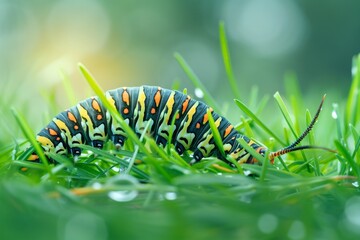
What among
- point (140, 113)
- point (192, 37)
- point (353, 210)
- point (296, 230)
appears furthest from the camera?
point (192, 37)

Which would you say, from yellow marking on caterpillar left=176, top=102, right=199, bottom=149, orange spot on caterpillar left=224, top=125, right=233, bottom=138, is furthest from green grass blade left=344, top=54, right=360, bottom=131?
yellow marking on caterpillar left=176, top=102, right=199, bottom=149

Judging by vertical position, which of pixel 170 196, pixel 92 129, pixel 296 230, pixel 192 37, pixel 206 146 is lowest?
pixel 296 230

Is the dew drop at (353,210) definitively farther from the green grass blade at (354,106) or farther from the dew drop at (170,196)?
the green grass blade at (354,106)

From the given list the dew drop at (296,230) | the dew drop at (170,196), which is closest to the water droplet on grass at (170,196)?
the dew drop at (170,196)

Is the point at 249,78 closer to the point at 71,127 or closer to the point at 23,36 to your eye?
the point at 23,36

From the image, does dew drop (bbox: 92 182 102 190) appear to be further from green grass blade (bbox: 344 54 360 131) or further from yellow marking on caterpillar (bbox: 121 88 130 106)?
green grass blade (bbox: 344 54 360 131)

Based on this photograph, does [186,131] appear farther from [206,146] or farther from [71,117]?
[71,117]

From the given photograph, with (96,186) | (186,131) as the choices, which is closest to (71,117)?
(186,131)

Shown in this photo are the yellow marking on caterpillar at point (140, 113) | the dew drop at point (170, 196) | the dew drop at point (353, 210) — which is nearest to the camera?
the dew drop at point (353, 210)

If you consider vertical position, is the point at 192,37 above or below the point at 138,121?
above
